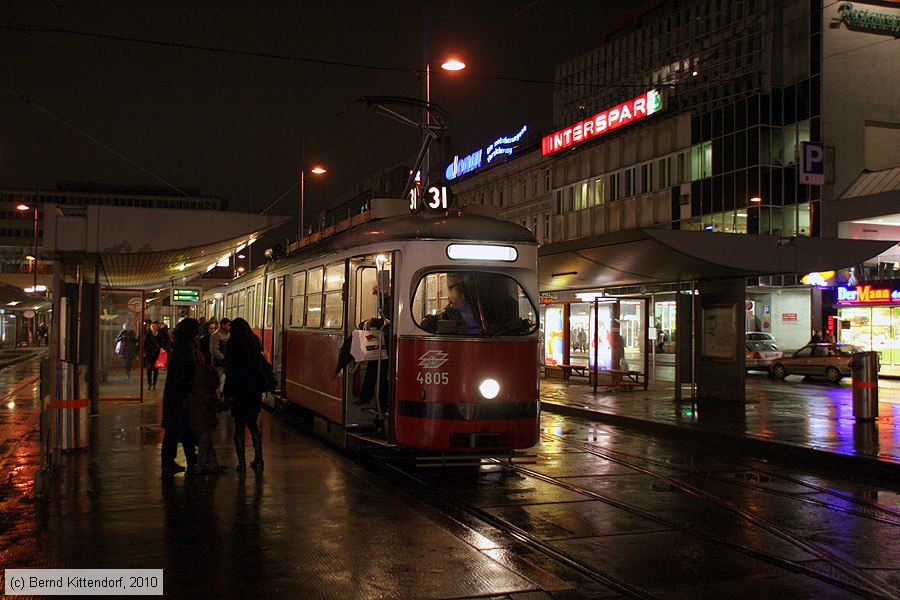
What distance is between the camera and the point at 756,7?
48.6 meters

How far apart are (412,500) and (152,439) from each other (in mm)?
5931

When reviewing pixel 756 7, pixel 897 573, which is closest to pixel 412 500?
pixel 897 573

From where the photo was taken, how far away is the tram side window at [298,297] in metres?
14.2

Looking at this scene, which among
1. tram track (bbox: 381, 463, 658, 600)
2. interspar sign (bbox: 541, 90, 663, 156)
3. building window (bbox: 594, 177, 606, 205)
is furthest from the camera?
building window (bbox: 594, 177, 606, 205)

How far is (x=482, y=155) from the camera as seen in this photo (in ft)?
237

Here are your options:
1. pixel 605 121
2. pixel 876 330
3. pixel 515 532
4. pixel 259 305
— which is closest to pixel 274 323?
pixel 259 305

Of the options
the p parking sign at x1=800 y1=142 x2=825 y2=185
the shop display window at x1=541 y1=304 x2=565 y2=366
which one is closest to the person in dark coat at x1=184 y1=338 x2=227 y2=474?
the shop display window at x1=541 y1=304 x2=565 y2=366

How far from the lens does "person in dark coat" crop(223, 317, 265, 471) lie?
34.4 feet

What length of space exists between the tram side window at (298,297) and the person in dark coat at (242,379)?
11.7 ft

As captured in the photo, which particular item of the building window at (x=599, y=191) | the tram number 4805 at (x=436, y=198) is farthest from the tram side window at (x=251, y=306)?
the building window at (x=599, y=191)

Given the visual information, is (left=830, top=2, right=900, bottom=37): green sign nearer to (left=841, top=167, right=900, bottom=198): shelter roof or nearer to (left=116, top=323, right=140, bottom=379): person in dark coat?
(left=841, top=167, right=900, bottom=198): shelter roof

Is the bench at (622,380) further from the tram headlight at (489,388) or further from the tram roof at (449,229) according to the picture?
the tram headlight at (489,388)

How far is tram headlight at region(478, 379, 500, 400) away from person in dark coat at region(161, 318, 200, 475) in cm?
342

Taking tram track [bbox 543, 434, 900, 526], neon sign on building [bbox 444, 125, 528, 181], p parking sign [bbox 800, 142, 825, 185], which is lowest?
tram track [bbox 543, 434, 900, 526]
